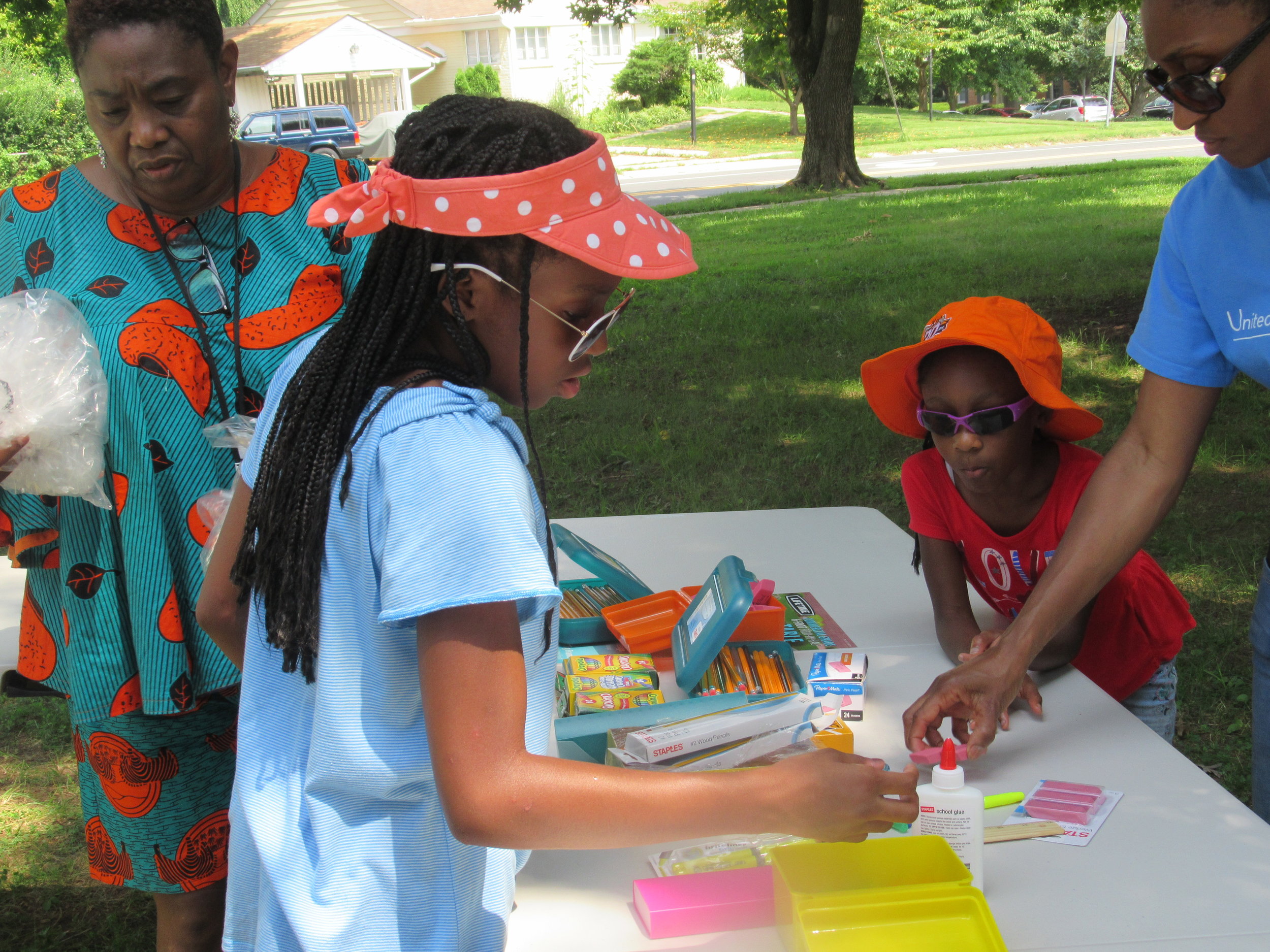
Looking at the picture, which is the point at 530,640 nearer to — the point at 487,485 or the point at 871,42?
the point at 487,485

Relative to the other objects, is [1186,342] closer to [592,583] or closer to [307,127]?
[592,583]

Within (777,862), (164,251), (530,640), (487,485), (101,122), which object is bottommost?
(777,862)

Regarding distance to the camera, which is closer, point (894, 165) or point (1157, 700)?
point (1157, 700)

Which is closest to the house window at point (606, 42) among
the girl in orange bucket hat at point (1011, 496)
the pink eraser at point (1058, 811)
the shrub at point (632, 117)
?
the shrub at point (632, 117)

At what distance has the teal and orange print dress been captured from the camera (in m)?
1.64

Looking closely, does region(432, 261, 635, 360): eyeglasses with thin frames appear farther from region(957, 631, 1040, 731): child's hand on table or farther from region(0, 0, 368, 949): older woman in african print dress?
region(957, 631, 1040, 731): child's hand on table

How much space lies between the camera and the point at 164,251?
5.70 feet

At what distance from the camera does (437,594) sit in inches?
35.7

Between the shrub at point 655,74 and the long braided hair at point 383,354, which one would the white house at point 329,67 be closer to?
the shrub at point 655,74

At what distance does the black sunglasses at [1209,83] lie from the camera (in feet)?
4.90

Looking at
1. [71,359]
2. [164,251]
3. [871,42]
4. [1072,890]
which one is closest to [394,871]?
[1072,890]

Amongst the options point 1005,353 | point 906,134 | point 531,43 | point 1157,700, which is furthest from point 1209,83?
point 531,43

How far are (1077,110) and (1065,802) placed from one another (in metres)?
37.5

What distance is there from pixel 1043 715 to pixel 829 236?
901cm
